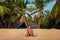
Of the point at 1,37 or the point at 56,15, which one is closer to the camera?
the point at 1,37

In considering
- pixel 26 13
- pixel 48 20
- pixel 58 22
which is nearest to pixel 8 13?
pixel 26 13

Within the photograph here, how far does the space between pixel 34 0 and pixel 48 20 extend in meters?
1.04

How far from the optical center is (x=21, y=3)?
6.77m

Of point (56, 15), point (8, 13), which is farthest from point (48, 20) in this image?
point (8, 13)

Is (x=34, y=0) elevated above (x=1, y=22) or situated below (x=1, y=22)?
above

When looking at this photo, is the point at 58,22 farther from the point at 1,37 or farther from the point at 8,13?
the point at 1,37

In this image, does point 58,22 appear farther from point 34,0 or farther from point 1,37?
point 1,37

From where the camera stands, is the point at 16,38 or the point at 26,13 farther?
the point at 26,13

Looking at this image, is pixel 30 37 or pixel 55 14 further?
pixel 55 14

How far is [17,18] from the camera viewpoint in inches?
263

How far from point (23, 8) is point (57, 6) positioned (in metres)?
1.42

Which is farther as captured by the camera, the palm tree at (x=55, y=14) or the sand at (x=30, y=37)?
the palm tree at (x=55, y=14)

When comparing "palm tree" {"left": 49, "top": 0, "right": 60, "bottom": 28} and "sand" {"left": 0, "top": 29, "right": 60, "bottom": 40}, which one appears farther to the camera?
"palm tree" {"left": 49, "top": 0, "right": 60, "bottom": 28}

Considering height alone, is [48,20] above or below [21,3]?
below
